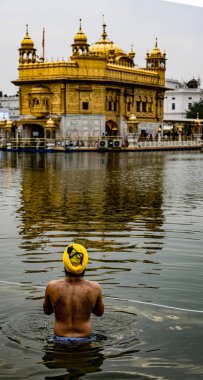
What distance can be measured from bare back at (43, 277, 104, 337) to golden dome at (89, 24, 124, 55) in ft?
259

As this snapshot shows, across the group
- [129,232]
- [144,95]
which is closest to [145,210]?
[129,232]

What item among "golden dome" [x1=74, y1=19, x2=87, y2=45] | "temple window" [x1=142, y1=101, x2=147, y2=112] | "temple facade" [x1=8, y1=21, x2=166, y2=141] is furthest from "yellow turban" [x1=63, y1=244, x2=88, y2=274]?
"temple window" [x1=142, y1=101, x2=147, y2=112]

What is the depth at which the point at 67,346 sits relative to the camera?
6.04 metres

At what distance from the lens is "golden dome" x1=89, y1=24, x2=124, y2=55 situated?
3292 inches

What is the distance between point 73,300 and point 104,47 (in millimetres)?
80926

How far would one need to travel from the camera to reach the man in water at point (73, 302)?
5840 millimetres

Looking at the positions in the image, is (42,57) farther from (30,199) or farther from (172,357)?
(172,357)

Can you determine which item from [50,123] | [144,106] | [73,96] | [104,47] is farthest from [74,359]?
[104,47]

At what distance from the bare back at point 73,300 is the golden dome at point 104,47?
259ft

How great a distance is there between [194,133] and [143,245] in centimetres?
7891

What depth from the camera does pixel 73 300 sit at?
5.85m

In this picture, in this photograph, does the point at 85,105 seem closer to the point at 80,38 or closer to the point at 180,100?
the point at 80,38

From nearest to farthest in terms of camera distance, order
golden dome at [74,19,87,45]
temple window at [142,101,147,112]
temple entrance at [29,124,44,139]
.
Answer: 1. golden dome at [74,19,87,45]
2. temple entrance at [29,124,44,139]
3. temple window at [142,101,147,112]

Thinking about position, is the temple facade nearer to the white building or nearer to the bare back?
the white building
